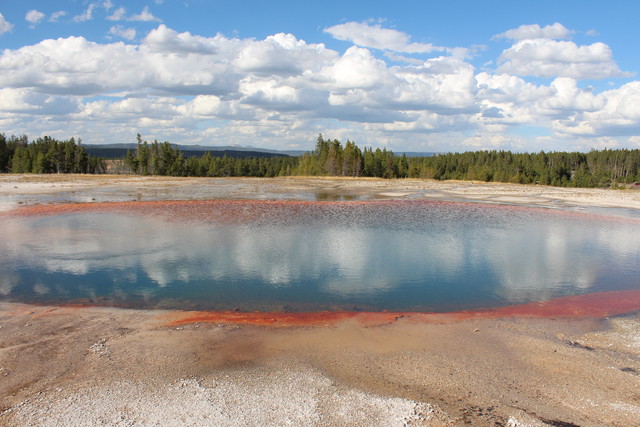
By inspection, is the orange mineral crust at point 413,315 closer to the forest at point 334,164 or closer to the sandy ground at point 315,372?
the sandy ground at point 315,372

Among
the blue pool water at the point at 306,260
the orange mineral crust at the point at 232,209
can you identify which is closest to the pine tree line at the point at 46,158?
the orange mineral crust at the point at 232,209

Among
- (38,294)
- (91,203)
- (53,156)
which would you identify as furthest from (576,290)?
(53,156)

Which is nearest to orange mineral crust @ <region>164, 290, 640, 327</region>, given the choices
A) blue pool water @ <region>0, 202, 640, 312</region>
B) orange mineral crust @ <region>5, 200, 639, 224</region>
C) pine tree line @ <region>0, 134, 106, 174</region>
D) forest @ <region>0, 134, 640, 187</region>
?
blue pool water @ <region>0, 202, 640, 312</region>

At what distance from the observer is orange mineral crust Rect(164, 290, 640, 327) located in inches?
397

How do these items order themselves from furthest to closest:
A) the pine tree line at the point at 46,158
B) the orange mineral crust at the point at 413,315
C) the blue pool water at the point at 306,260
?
the pine tree line at the point at 46,158 → the blue pool water at the point at 306,260 → the orange mineral crust at the point at 413,315

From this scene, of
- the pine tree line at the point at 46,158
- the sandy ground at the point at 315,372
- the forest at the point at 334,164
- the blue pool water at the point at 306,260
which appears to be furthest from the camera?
the forest at the point at 334,164

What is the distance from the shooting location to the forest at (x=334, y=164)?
100 meters

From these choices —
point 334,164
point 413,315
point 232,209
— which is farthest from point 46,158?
point 413,315

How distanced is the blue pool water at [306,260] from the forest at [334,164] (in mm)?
78469

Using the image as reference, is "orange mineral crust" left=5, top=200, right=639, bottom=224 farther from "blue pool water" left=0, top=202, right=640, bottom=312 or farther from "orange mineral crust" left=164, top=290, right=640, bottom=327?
"orange mineral crust" left=164, top=290, right=640, bottom=327

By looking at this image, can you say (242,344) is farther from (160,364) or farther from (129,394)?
(129,394)

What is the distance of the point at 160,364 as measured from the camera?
25.1ft

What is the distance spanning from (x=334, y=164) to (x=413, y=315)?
9568cm

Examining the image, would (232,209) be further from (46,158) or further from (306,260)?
(46,158)
